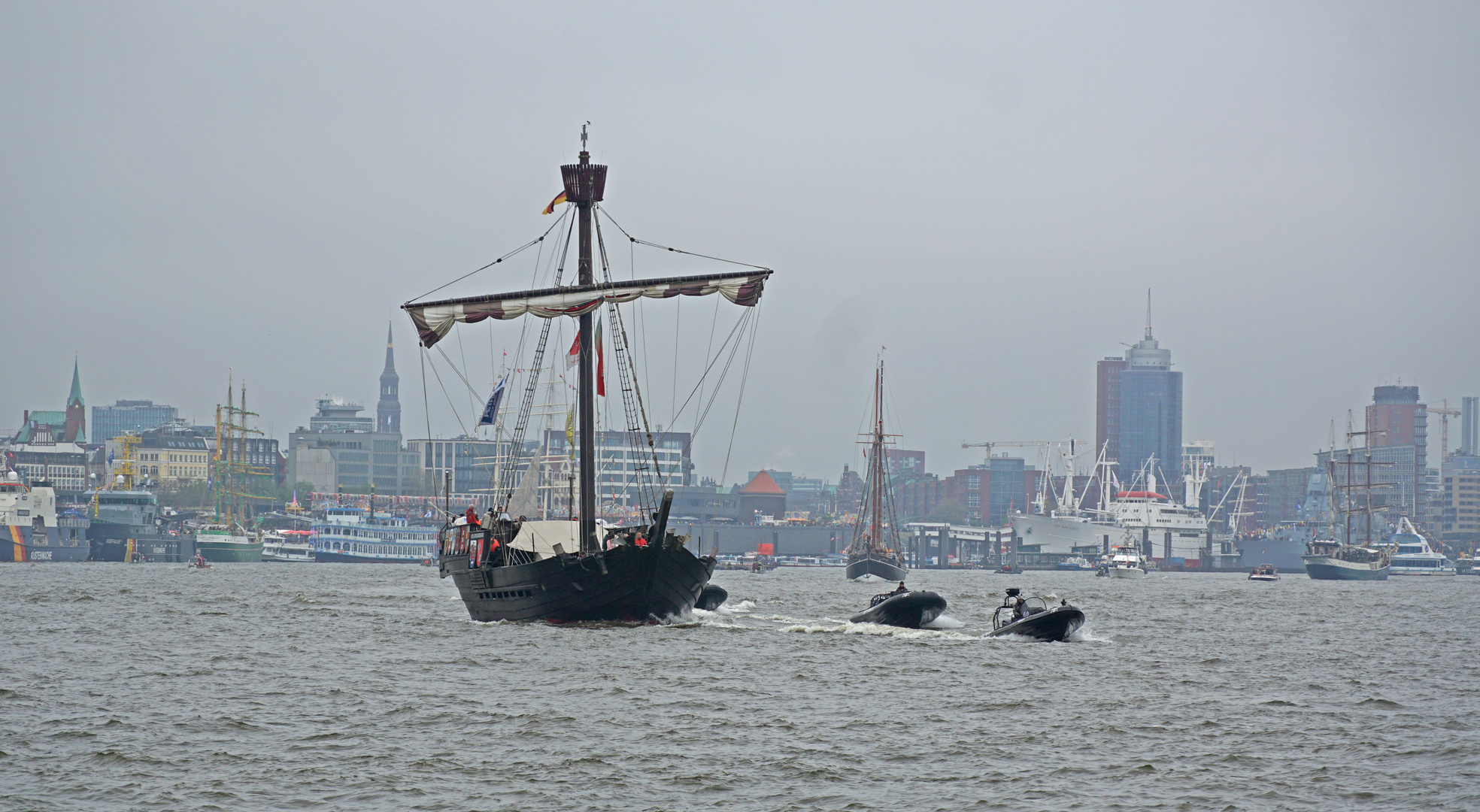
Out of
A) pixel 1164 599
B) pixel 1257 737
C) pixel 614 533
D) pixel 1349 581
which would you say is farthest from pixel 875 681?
pixel 1349 581

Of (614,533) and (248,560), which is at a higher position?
(614,533)

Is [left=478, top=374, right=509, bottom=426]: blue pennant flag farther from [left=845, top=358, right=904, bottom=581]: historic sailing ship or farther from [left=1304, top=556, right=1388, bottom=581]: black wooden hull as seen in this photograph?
[left=1304, top=556, right=1388, bottom=581]: black wooden hull

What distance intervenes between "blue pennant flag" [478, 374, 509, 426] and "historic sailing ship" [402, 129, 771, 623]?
122 cm

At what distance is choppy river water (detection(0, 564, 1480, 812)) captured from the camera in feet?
69.3

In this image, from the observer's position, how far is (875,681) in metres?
34.7

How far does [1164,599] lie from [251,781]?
84.6 m

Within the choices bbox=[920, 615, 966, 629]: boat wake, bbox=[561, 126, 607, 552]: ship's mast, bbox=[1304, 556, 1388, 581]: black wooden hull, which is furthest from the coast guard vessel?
bbox=[1304, 556, 1388, 581]: black wooden hull

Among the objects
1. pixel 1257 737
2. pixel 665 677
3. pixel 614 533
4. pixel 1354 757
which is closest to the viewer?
pixel 1354 757

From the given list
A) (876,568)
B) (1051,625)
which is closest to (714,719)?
(1051,625)

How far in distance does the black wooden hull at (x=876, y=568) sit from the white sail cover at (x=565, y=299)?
86600mm

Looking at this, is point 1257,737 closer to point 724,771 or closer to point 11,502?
point 724,771

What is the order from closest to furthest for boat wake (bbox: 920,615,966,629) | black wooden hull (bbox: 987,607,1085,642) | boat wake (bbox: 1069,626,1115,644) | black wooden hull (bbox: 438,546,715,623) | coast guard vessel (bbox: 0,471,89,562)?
1. black wooden hull (bbox: 438,546,715,623)
2. black wooden hull (bbox: 987,607,1085,642)
3. boat wake (bbox: 1069,626,1115,644)
4. boat wake (bbox: 920,615,966,629)
5. coast guard vessel (bbox: 0,471,89,562)

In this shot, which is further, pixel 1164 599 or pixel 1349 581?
pixel 1349 581

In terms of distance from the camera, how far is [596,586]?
45.3 m
